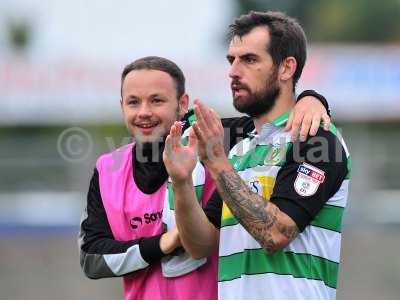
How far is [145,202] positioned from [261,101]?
27.7 inches

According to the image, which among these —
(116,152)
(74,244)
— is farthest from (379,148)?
(116,152)

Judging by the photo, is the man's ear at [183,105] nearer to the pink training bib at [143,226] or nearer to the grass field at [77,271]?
the pink training bib at [143,226]

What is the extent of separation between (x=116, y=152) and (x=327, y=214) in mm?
1118

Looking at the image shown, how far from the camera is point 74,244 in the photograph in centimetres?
1434

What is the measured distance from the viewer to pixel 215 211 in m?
4.61

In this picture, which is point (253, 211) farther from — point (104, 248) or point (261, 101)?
point (104, 248)

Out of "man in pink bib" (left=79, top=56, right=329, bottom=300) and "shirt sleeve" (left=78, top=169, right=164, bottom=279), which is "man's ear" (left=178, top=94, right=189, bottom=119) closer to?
"man in pink bib" (left=79, top=56, right=329, bottom=300)

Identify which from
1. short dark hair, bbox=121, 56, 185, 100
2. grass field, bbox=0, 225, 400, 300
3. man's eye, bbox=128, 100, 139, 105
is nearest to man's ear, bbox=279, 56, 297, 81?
short dark hair, bbox=121, 56, 185, 100

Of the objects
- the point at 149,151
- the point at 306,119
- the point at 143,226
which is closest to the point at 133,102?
the point at 149,151

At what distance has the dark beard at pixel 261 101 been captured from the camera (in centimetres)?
449

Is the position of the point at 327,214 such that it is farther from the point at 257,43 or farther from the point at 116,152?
the point at 116,152

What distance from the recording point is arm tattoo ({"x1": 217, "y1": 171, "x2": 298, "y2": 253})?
164 inches

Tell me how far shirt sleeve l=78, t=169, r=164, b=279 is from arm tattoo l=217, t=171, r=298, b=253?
57cm

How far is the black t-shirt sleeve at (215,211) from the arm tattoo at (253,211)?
38cm
